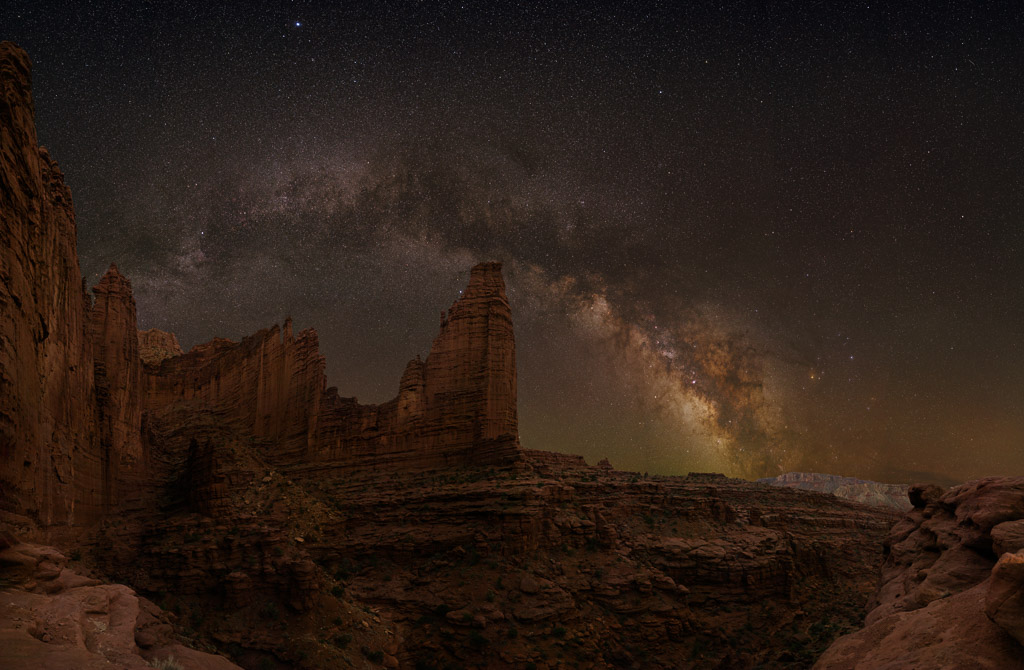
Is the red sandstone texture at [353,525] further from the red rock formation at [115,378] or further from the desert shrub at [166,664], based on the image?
the desert shrub at [166,664]

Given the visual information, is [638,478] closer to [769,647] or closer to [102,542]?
[769,647]

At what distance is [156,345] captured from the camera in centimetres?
9069

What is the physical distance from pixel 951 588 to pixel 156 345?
102 m

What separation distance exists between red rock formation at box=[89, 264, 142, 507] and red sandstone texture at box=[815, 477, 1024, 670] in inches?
1407

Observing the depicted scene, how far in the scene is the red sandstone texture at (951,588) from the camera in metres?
9.75

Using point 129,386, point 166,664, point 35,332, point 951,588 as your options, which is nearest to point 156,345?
point 129,386

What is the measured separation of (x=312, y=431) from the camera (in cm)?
4966

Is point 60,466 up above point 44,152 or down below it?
below

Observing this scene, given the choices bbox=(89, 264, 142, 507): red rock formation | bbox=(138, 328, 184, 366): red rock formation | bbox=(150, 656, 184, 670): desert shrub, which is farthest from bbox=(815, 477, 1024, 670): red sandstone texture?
bbox=(138, 328, 184, 366): red rock formation

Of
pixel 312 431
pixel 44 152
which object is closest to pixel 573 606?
pixel 312 431

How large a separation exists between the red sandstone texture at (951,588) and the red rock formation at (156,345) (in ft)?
293

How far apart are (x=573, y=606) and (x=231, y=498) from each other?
68.6 feet

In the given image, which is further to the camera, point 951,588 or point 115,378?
point 115,378

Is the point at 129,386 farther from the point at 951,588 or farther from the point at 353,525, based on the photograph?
the point at 951,588
